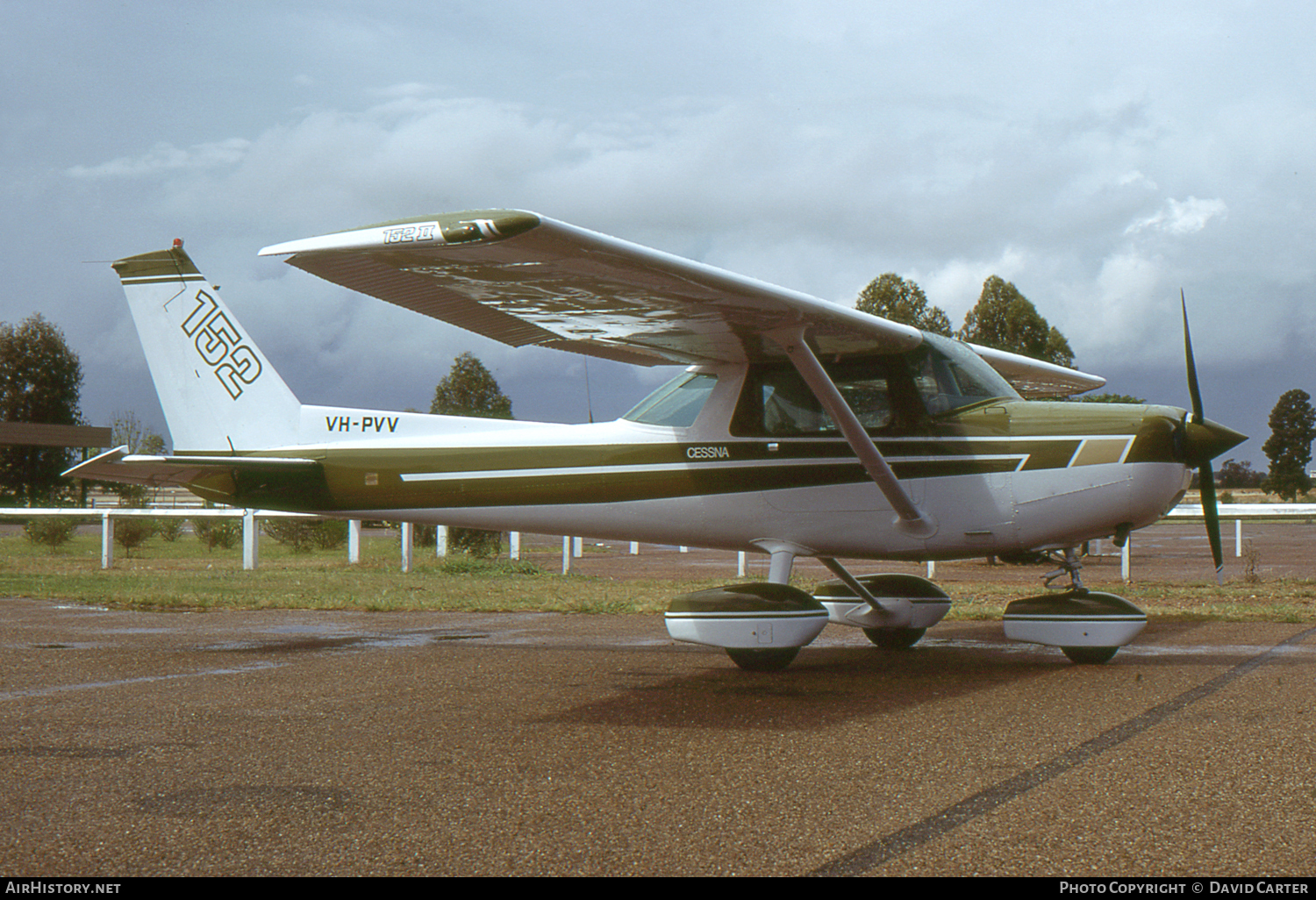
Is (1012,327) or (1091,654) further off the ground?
(1012,327)

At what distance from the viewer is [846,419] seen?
7047 mm

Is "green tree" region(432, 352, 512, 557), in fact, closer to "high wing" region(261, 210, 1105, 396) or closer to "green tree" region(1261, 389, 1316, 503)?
"high wing" region(261, 210, 1105, 396)

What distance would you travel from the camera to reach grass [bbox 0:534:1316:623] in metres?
11.5

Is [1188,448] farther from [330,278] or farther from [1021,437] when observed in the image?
[330,278]

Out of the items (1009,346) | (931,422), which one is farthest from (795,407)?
(1009,346)

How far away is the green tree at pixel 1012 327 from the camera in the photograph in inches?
1029

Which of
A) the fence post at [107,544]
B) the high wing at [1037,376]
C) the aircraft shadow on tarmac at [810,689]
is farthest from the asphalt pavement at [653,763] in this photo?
the fence post at [107,544]

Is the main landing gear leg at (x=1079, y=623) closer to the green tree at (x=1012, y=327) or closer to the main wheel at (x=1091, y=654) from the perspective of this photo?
the main wheel at (x=1091, y=654)

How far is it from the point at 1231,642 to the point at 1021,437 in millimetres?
2798

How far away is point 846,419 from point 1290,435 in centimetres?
12758

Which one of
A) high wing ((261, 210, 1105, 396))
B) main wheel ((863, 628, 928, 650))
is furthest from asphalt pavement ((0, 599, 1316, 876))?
high wing ((261, 210, 1105, 396))

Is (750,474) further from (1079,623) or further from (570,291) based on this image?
(1079,623)

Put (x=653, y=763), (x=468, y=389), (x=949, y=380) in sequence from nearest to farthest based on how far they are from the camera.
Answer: (x=653, y=763)
(x=949, y=380)
(x=468, y=389)

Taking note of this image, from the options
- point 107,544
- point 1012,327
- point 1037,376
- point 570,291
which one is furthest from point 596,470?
point 1012,327
